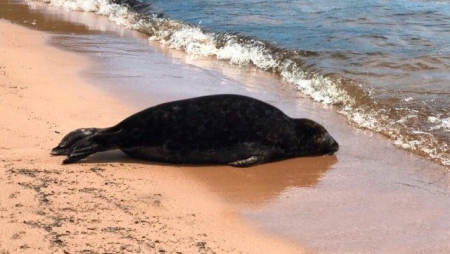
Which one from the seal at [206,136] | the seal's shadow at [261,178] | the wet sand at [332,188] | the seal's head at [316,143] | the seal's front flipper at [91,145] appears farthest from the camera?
the seal's head at [316,143]

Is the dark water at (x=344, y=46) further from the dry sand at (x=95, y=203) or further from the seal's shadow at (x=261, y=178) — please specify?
the dry sand at (x=95, y=203)

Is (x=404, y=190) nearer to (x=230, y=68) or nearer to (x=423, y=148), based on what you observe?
(x=423, y=148)

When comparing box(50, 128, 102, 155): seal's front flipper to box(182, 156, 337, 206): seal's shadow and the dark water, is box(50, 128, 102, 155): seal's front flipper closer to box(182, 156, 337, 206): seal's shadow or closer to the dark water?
box(182, 156, 337, 206): seal's shadow

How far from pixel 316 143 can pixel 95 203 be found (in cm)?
246

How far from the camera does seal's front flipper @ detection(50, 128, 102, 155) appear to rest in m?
6.08

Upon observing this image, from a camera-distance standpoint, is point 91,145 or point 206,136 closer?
point 91,145

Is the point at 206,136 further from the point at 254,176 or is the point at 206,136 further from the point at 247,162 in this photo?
the point at 254,176

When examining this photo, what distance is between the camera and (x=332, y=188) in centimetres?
582

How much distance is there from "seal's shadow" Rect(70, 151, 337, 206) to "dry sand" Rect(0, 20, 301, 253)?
0.08 metres

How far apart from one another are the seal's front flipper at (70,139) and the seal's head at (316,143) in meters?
1.84

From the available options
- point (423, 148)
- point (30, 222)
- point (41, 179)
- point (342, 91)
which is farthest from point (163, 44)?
point (30, 222)

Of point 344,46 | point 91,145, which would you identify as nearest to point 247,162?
point 91,145

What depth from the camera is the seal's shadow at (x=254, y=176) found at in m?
5.59

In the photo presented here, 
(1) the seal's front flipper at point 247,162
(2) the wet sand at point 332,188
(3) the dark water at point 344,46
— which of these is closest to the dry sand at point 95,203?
(2) the wet sand at point 332,188
